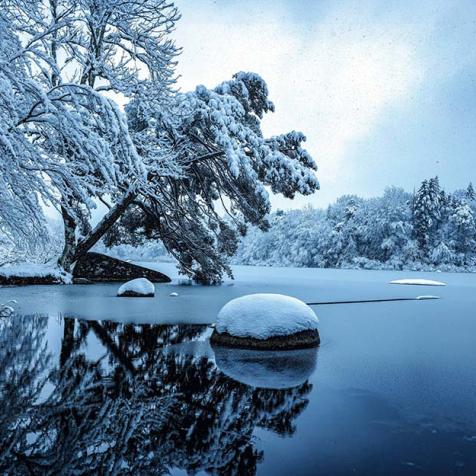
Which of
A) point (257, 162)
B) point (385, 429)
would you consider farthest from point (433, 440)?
point (257, 162)

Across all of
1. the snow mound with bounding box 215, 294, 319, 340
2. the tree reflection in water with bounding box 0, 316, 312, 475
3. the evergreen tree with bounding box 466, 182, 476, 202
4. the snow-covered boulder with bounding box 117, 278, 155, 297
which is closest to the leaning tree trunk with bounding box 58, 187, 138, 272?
the snow-covered boulder with bounding box 117, 278, 155, 297

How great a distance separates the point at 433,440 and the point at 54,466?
298 cm

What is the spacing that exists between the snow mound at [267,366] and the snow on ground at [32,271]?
14854 mm

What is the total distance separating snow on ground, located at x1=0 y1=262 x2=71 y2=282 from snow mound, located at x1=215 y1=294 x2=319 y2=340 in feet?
46.9

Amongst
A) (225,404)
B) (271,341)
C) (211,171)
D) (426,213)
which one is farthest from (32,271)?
(426,213)

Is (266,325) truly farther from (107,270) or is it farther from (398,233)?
(398,233)

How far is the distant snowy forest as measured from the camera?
2308 inches

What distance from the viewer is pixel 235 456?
3.44 m

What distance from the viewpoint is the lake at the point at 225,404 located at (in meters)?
3.37

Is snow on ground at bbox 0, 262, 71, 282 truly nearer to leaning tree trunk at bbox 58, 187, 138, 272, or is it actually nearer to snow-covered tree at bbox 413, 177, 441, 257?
leaning tree trunk at bbox 58, 187, 138, 272

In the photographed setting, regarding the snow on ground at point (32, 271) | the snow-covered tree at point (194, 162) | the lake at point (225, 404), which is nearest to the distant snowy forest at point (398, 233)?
the snow-covered tree at point (194, 162)

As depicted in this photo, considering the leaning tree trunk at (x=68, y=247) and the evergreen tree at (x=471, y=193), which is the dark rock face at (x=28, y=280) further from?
the evergreen tree at (x=471, y=193)

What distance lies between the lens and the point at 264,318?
25.2 ft

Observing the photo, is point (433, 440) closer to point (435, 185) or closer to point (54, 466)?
point (54, 466)
